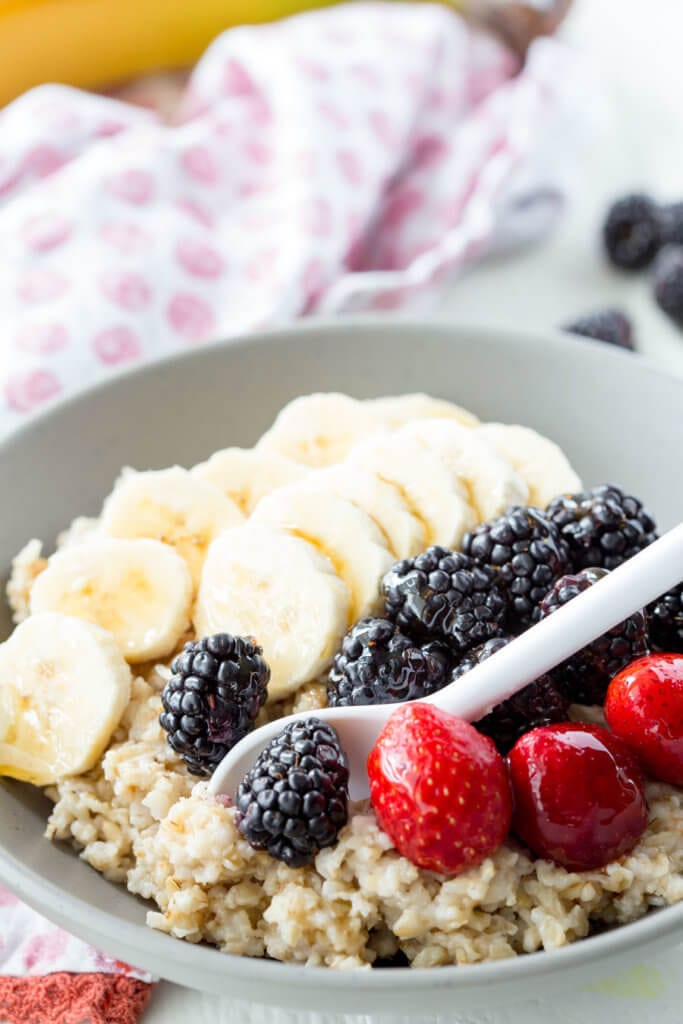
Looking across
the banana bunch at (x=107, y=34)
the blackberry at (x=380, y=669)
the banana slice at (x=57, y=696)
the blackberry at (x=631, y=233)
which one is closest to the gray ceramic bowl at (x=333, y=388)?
the banana slice at (x=57, y=696)

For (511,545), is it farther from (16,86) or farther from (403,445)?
(16,86)

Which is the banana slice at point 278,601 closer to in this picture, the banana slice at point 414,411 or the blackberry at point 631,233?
the banana slice at point 414,411

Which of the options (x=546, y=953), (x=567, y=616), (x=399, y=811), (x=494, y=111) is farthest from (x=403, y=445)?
(x=494, y=111)

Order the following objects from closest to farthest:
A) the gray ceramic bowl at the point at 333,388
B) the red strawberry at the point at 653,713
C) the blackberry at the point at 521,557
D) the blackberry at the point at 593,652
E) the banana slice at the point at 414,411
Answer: the red strawberry at the point at 653,713 < the blackberry at the point at 593,652 < the blackberry at the point at 521,557 < the gray ceramic bowl at the point at 333,388 < the banana slice at the point at 414,411

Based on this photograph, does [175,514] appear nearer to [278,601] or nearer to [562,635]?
[278,601]

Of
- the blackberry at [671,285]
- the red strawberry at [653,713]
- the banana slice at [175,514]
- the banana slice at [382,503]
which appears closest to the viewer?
the red strawberry at [653,713]

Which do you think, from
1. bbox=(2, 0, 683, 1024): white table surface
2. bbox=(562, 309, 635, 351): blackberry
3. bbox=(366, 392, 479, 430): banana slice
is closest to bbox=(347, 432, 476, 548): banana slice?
bbox=(366, 392, 479, 430): banana slice
